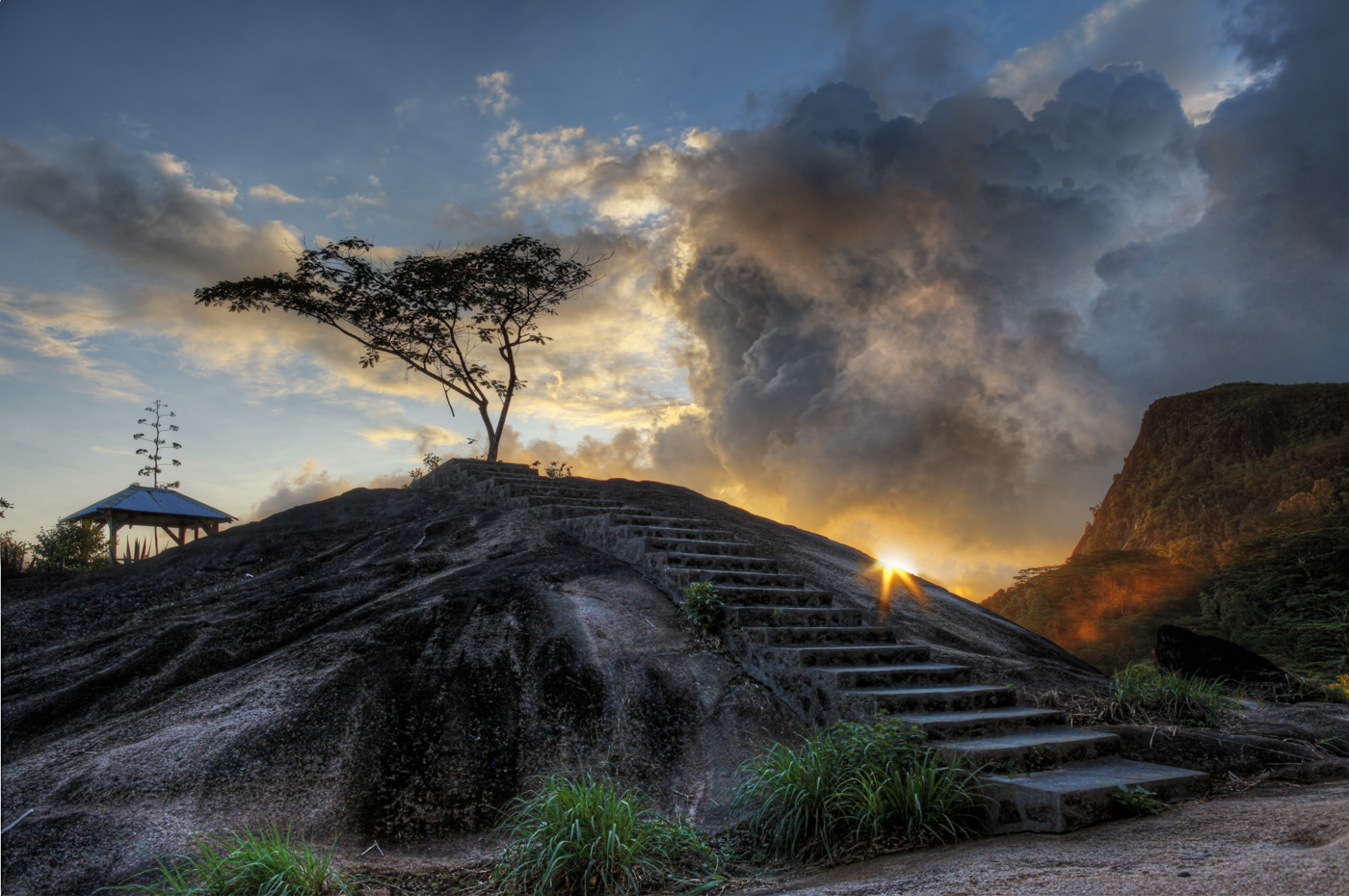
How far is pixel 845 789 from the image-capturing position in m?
4.21

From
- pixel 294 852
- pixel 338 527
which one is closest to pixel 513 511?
pixel 338 527

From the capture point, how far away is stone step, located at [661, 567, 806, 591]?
702 centimetres

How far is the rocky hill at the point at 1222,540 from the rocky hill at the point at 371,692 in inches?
524

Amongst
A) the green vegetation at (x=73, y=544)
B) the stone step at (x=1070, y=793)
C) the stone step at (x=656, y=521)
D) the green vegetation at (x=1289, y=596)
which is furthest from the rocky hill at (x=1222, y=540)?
the green vegetation at (x=73, y=544)

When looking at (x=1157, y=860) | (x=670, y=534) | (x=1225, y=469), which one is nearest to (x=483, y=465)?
(x=670, y=534)

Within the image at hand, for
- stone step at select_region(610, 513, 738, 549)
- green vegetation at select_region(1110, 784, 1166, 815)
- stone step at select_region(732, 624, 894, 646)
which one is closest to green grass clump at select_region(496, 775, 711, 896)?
stone step at select_region(732, 624, 894, 646)

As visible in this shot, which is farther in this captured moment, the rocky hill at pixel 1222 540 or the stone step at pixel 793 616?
the rocky hill at pixel 1222 540

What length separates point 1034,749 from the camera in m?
4.61

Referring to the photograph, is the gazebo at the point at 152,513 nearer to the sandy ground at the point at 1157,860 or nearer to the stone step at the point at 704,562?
the stone step at the point at 704,562

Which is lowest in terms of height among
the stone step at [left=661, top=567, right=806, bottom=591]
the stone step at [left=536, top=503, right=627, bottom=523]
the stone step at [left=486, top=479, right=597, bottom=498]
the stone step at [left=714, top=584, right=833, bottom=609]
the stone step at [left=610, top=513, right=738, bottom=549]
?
the stone step at [left=714, top=584, right=833, bottom=609]

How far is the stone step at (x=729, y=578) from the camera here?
7.02m

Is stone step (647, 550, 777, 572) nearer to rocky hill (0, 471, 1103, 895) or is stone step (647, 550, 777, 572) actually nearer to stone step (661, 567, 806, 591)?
stone step (661, 567, 806, 591)

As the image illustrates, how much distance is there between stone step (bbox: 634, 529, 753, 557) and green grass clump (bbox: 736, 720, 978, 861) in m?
3.31

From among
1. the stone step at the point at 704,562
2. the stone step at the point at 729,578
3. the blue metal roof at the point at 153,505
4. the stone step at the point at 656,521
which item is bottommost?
the stone step at the point at 729,578
